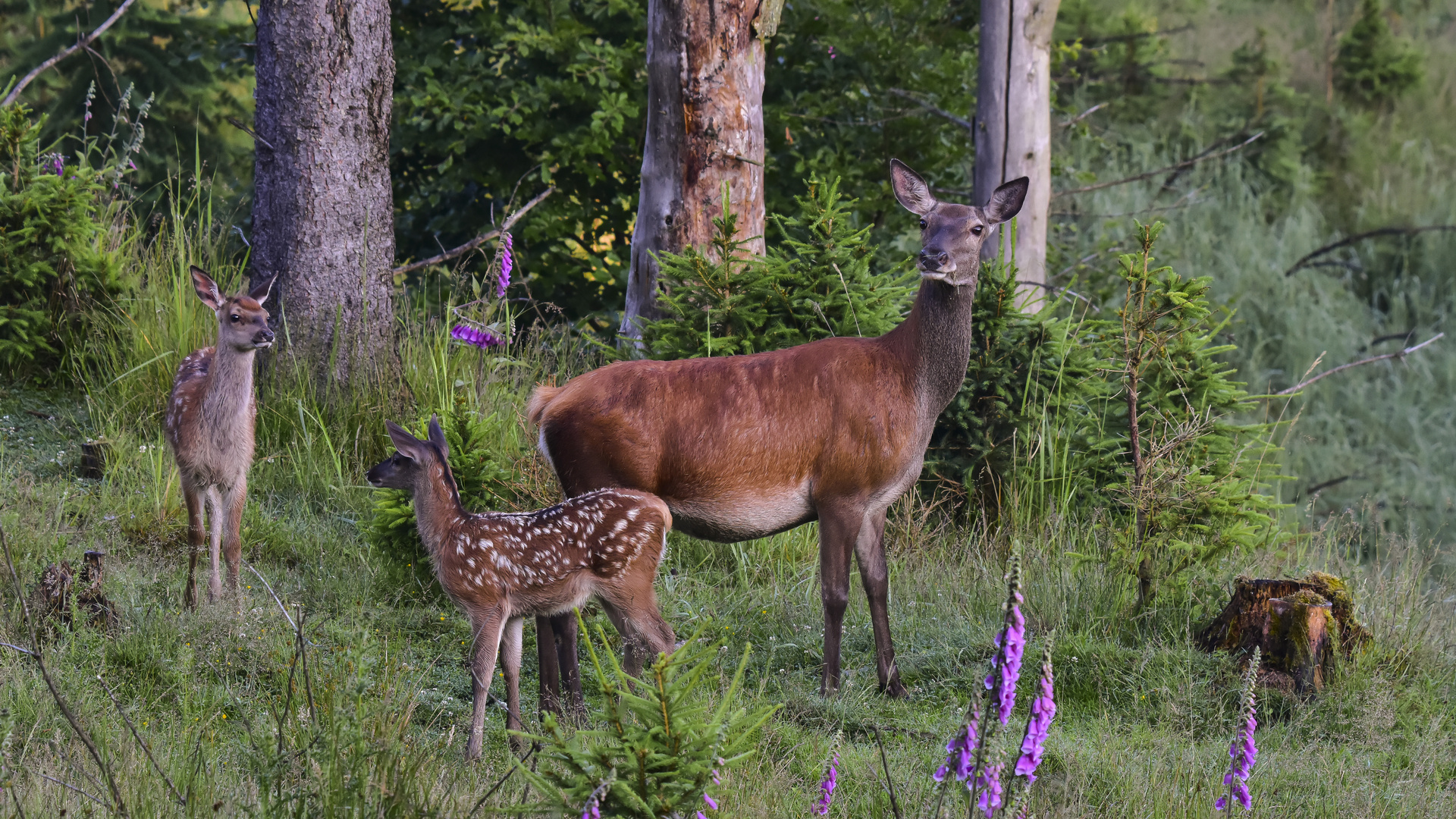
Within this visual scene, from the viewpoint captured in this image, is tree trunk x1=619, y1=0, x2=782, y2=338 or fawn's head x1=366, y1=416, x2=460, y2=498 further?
tree trunk x1=619, y1=0, x2=782, y2=338

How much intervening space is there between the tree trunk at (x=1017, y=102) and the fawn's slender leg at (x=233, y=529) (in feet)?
18.4

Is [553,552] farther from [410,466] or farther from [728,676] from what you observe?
[728,676]

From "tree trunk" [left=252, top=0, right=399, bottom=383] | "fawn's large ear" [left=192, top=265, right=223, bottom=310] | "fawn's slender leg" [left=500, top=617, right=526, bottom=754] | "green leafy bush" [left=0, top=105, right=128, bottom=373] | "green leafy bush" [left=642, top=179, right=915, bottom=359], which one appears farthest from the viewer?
"green leafy bush" [left=0, top=105, right=128, bottom=373]

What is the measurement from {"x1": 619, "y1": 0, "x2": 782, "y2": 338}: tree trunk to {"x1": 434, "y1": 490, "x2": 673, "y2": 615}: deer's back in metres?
3.33

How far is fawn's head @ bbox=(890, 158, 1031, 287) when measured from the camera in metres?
5.55

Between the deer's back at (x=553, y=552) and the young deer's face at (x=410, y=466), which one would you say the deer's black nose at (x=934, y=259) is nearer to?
the deer's back at (x=553, y=552)

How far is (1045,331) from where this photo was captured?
7617 millimetres

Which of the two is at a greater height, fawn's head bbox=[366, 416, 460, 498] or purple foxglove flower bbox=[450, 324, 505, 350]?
purple foxglove flower bbox=[450, 324, 505, 350]

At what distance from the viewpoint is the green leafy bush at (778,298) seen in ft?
23.7

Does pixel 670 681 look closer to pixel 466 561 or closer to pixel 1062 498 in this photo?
pixel 466 561

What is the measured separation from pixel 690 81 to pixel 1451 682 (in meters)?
5.29

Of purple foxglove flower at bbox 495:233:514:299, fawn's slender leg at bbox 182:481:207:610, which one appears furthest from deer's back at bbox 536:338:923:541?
purple foxglove flower at bbox 495:233:514:299

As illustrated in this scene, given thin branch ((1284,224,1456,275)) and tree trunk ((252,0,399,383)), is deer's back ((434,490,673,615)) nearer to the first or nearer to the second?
tree trunk ((252,0,399,383))

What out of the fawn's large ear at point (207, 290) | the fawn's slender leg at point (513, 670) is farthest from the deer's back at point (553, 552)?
the fawn's large ear at point (207, 290)
